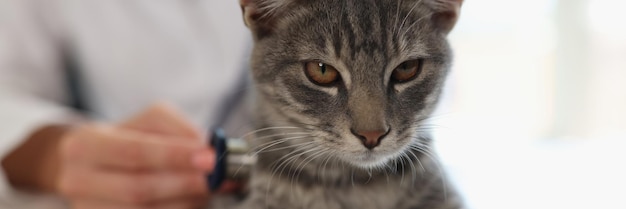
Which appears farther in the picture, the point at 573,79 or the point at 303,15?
the point at 573,79

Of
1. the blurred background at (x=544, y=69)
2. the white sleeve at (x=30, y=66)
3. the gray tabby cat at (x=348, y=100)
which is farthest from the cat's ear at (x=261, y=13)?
the blurred background at (x=544, y=69)

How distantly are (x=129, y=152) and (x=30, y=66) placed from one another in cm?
33

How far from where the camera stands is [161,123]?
88cm

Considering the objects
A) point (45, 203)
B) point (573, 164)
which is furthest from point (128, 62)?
point (573, 164)

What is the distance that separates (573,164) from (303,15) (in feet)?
2.21

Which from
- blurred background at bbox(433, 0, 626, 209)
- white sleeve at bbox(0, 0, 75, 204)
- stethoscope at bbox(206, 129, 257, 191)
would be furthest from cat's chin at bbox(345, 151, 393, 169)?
blurred background at bbox(433, 0, 626, 209)

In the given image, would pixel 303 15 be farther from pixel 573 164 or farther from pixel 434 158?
pixel 573 164

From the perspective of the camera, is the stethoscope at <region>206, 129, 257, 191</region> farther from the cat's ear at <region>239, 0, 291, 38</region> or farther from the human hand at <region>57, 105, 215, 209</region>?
the cat's ear at <region>239, 0, 291, 38</region>

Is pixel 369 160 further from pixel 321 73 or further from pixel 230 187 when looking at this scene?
pixel 230 187

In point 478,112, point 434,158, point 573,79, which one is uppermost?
point 434,158

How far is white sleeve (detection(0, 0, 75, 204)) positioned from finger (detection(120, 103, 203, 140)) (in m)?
0.13

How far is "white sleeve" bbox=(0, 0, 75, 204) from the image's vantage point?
2.90ft

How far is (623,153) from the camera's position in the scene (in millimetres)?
1168

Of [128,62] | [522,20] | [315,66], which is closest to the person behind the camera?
[315,66]
